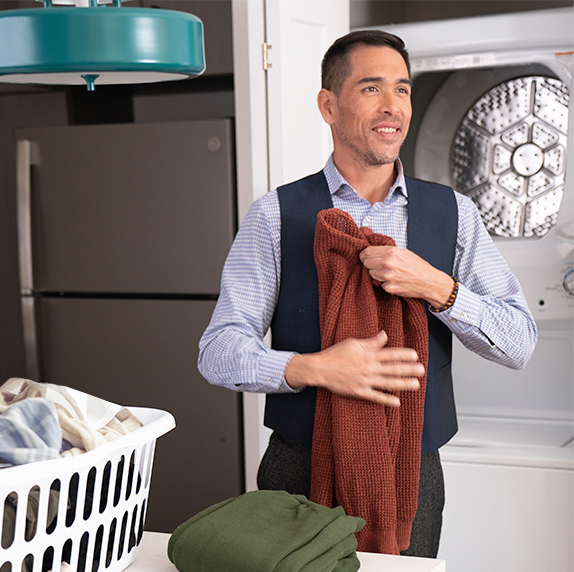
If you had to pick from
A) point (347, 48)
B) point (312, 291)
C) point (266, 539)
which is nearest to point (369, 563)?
point (266, 539)

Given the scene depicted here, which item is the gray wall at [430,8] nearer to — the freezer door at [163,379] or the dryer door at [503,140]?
the dryer door at [503,140]

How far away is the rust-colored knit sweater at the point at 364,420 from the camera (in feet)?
4.00

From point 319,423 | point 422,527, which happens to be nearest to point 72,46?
point 319,423

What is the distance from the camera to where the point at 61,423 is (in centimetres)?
77

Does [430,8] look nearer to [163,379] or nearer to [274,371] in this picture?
[163,379]

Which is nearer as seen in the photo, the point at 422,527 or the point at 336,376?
the point at 336,376

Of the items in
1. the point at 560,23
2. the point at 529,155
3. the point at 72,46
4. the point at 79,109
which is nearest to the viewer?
the point at 72,46

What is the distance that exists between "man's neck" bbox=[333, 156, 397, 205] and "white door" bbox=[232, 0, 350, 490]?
46 cm

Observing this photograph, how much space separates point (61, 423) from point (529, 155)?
5.19 feet

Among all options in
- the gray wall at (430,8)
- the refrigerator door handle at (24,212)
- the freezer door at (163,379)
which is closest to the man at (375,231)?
the freezer door at (163,379)

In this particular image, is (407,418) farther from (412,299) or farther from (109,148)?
(109,148)

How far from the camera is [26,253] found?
92.8 inches

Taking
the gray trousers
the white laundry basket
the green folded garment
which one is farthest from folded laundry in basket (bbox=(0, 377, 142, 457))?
the gray trousers

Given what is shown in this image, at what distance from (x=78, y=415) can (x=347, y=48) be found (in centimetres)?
92
